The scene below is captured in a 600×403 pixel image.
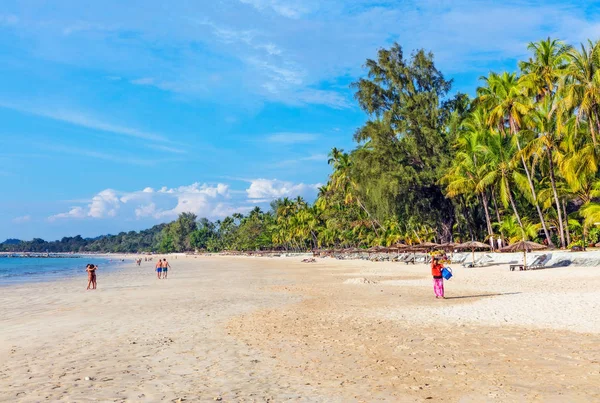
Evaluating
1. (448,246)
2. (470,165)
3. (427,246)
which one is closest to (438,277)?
(448,246)

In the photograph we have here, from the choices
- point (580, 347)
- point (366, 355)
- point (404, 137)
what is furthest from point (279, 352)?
point (404, 137)

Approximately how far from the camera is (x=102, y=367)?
7.77 metres

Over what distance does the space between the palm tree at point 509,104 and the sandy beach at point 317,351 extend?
23379 mm

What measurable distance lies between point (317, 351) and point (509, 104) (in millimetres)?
35849

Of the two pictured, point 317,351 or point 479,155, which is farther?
point 479,155

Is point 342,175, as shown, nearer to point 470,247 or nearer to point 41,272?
point 470,247

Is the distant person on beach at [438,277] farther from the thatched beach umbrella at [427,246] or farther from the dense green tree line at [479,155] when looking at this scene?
the thatched beach umbrella at [427,246]

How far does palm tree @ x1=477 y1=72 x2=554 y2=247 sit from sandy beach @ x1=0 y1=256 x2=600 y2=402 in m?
23.4

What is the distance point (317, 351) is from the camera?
8672 millimetres

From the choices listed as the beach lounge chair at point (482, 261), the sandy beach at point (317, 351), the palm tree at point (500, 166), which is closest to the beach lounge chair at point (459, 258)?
the beach lounge chair at point (482, 261)

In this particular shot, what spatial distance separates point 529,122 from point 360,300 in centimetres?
2857

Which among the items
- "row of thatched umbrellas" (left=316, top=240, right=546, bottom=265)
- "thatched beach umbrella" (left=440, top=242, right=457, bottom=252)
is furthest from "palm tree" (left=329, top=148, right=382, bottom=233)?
"thatched beach umbrella" (left=440, top=242, right=457, bottom=252)

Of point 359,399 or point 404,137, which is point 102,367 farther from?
point 404,137

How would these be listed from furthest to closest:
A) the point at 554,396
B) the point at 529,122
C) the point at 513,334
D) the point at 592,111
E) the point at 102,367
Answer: the point at 529,122, the point at 592,111, the point at 513,334, the point at 102,367, the point at 554,396
